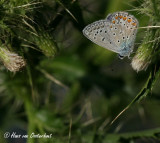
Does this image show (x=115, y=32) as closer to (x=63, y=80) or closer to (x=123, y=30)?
(x=123, y=30)

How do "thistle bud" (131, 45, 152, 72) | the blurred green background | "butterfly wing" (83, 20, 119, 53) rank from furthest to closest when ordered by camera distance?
1. "butterfly wing" (83, 20, 119, 53)
2. the blurred green background
3. "thistle bud" (131, 45, 152, 72)

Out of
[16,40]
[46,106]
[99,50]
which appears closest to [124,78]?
[99,50]

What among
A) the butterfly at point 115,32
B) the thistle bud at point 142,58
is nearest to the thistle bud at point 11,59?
the butterfly at point 115,32

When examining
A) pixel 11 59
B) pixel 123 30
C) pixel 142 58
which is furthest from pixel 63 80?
pixel 142 58

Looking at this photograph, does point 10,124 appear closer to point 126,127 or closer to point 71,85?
point 71,85

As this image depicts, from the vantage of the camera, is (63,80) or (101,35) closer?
(101,35)

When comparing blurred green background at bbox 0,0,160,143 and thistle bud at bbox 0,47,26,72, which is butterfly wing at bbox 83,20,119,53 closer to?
blurred green background at bbox 0,0,160,143

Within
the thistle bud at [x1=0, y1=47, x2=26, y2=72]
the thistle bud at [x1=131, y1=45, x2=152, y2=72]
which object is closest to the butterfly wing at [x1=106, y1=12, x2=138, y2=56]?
the thistle bud at [x1=131, y1=45, x2=152, y2=72]
